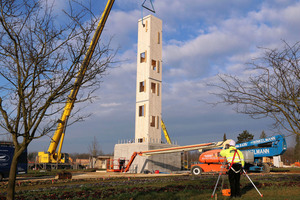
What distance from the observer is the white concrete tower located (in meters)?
37.4

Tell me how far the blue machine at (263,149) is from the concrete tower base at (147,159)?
10355mm

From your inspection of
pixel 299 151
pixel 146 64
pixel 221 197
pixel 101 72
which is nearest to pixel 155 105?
pixel 146 64

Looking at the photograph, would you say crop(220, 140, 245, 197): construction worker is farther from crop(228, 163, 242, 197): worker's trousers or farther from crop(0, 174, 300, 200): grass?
crop(0, 174, 300, 200): grass

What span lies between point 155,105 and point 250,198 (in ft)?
94.6

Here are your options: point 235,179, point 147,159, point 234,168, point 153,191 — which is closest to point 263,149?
point 147,159

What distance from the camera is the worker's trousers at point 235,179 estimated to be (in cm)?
1059

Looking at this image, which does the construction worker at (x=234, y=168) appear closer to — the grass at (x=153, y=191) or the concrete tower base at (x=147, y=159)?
the grass at (x=153, y=191)

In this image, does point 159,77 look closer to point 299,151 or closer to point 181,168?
point 181,168

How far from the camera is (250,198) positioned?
980 centimetres

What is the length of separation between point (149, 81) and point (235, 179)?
2788cm

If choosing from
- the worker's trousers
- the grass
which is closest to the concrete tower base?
the grass

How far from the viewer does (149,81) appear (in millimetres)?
37844

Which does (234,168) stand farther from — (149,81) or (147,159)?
(149,81)

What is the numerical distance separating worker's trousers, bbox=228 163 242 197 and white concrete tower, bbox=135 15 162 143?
25.7 metres
